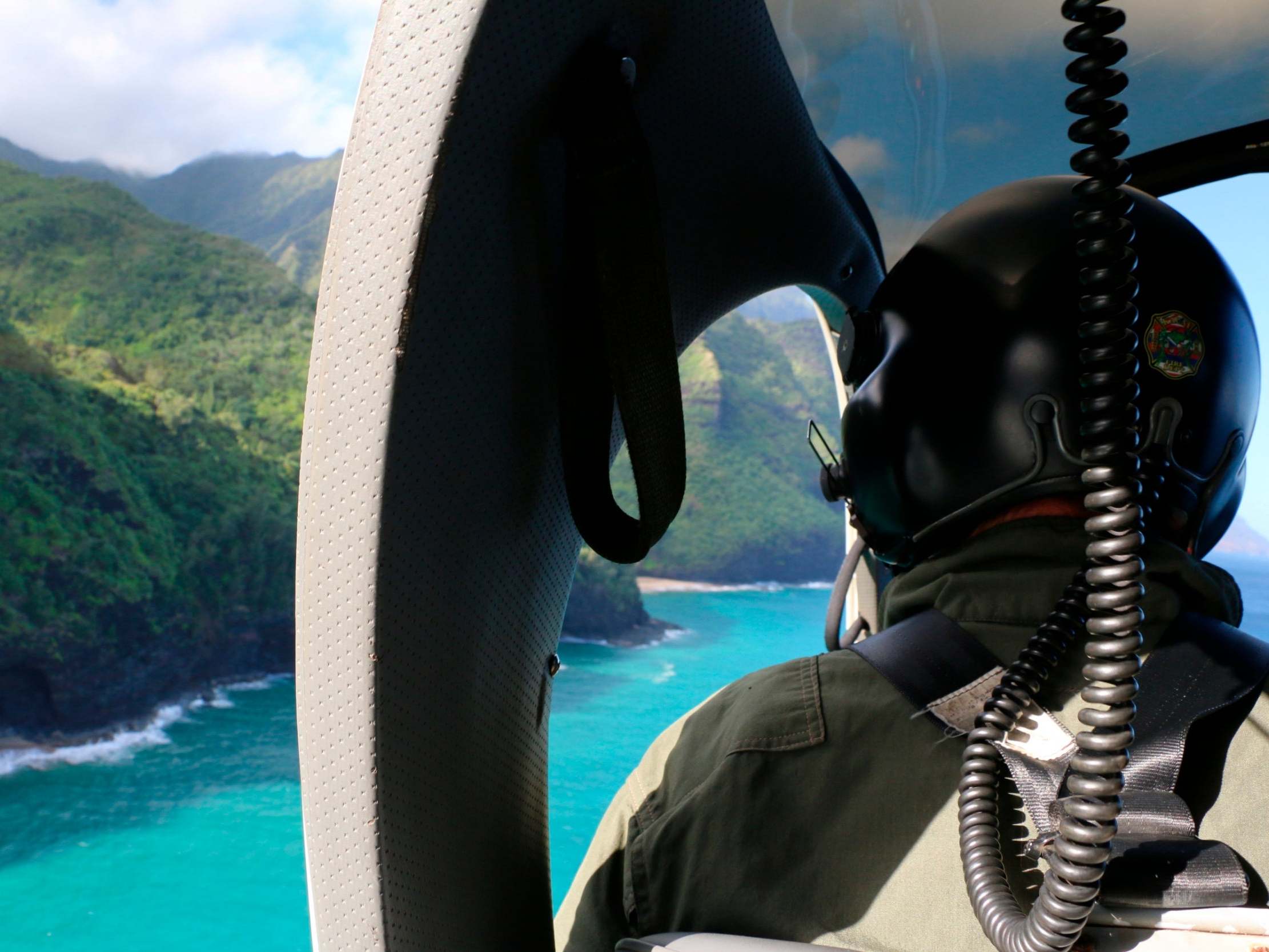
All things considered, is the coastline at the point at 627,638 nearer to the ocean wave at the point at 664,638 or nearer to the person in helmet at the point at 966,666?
the ocean wave at the point at 664,638

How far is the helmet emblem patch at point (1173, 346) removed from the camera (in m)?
0.87

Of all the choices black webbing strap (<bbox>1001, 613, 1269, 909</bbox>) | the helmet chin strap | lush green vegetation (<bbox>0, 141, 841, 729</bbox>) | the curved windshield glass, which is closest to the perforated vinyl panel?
black webbing strap (<bbox>1001, 613, 1269, 909</bbox>)

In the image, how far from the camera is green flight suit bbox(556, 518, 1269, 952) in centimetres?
70

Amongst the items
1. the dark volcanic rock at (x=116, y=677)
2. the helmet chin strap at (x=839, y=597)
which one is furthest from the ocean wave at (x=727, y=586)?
the helmet chin strap at (x=839, y=597)

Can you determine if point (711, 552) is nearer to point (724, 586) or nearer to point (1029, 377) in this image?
point (724, 586)

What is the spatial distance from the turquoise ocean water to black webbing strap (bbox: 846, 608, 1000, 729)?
7272mm

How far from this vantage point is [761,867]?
737 millimetres

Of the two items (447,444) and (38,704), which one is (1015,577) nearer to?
(447,444)

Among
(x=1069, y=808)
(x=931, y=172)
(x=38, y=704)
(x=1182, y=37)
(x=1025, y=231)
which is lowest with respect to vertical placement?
(x=38, y=704)

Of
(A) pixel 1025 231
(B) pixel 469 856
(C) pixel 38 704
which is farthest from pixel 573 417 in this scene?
(C) pixel 38 704

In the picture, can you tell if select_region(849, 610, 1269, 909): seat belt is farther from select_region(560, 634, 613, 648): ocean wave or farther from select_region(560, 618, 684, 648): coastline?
select_region(560, 634, 613, 648): ocean wave

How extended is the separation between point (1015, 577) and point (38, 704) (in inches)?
578

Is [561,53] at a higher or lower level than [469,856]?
higher

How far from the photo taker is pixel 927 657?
794 mm
